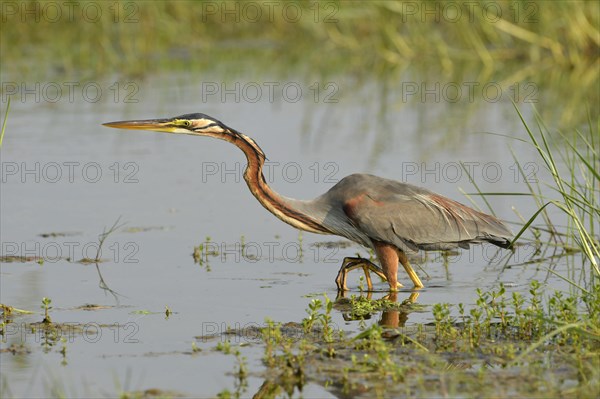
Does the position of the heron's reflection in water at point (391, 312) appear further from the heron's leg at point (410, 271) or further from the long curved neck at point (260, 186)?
the long curved neck at point (260, 186)

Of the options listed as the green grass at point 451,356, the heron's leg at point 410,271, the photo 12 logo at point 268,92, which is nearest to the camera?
the green grass at point 451,356

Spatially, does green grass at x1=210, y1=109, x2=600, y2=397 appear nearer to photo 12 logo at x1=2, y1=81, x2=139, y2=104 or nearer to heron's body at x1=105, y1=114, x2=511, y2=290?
heron's body at x1=105, y1=114, x2=511, y2=290

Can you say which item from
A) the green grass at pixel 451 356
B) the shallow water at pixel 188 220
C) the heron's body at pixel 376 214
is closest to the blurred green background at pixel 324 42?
the shallow water at pixel 188 220

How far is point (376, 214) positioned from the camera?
7812 millimetres

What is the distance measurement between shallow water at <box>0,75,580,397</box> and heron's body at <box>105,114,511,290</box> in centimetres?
31

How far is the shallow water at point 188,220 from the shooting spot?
6531mm

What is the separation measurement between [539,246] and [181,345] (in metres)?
3.52

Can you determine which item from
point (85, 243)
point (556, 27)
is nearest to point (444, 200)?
point (85, 243)

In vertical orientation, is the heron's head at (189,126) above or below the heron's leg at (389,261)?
above

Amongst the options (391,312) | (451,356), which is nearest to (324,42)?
(391,312)

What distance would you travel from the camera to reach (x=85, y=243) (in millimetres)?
9328

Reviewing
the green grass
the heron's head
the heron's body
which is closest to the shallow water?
the green grass

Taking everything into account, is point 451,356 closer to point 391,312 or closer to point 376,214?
point 391,312

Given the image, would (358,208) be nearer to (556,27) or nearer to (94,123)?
(94,123)
